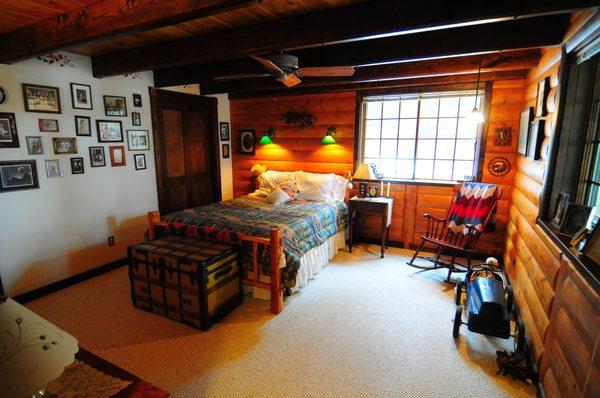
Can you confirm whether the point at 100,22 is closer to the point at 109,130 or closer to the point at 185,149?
the point at 109,130

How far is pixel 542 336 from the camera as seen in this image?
6.29ft

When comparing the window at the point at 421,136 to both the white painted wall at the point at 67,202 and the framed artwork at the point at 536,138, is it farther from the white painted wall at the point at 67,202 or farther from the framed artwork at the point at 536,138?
the white painted wall at the point at 67,202

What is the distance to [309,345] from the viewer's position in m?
2.38

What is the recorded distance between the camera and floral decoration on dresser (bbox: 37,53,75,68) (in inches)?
120

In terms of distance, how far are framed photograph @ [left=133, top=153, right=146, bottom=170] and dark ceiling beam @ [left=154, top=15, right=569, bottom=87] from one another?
1.64 metres

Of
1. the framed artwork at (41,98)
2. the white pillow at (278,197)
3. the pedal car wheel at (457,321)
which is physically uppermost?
the framed artwork at (41,98)

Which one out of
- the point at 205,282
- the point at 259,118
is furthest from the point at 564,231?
the point at 259,118

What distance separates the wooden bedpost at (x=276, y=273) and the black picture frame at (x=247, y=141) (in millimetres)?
2987

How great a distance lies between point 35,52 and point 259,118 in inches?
125

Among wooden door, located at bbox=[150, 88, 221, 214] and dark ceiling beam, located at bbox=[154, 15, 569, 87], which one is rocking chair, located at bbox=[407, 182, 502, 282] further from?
wooden door, located at bbox=[150, 88, 221, 214]

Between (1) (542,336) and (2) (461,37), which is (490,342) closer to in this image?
(1) (542,336)

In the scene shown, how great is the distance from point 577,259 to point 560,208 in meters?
0.75

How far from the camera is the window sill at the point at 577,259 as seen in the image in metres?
1.32

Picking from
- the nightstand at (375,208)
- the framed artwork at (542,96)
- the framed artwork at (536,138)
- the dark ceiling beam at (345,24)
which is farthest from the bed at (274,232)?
the framed artwork at (542,96)
